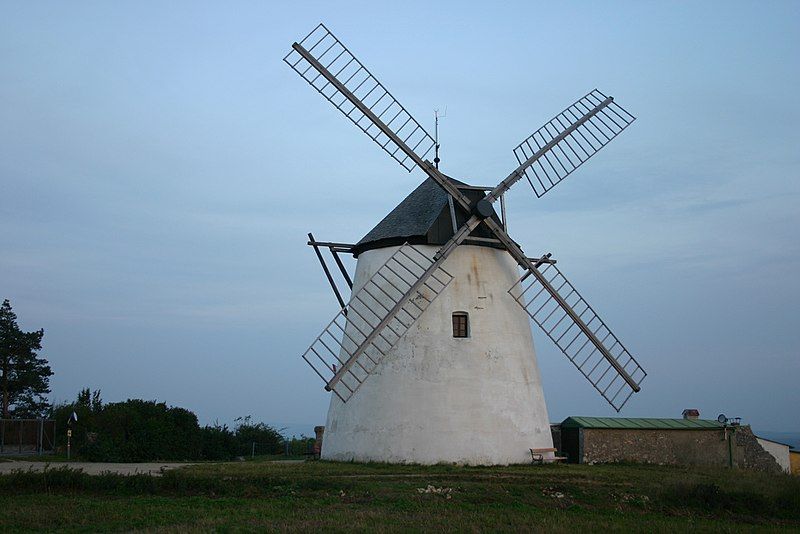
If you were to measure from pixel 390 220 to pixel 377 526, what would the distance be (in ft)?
36.3

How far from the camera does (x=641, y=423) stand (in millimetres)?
21438

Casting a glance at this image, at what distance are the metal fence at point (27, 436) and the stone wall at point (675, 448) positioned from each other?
15051mm

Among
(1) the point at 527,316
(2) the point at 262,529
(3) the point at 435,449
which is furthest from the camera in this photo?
(1) the point at 527,316

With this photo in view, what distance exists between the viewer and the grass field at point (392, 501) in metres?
11.1

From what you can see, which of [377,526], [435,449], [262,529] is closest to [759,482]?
[435,449]

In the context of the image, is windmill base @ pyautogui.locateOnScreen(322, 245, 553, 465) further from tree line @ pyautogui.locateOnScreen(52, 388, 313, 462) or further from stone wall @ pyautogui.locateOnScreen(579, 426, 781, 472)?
tree line @ pyautogui.locateOnScreen(52, 388, 313, 462)

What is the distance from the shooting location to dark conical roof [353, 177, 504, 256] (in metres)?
19.5

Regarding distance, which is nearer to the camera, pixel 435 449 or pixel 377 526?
pixel 377 526

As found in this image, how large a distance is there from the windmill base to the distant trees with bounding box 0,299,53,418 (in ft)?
48.5

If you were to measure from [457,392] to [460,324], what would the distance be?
5.39 ft

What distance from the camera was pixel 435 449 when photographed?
18.2 meters

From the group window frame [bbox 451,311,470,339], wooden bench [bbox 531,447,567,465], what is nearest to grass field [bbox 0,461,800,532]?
wooden bench [bbox 531,447,567,465]

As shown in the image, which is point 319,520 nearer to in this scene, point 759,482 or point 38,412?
point 759,482

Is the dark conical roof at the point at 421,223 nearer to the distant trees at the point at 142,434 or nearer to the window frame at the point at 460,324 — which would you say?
the window frame at the point at 460,324
